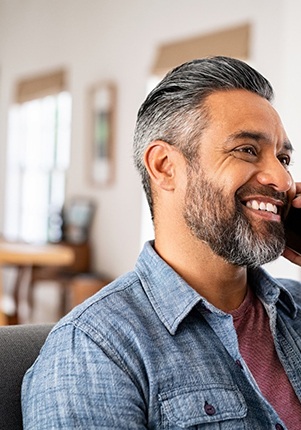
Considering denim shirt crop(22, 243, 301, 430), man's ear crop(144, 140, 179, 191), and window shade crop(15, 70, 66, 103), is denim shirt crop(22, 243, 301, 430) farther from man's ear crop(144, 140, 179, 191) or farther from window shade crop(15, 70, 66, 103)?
window shade crop(15, 70, 66, 103)

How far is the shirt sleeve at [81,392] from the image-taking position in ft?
4.16

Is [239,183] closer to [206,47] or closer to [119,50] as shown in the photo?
[206,47]

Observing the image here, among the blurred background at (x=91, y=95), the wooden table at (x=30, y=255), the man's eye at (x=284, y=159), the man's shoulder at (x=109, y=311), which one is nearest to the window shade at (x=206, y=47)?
the blurred background at (x=91, y=95)

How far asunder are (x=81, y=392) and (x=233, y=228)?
445 millimetres

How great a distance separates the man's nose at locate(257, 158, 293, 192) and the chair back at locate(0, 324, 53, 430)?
53 cm

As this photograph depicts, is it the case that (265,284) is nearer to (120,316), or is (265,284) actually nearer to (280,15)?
(120,316)

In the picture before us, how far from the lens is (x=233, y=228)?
1.51 meters

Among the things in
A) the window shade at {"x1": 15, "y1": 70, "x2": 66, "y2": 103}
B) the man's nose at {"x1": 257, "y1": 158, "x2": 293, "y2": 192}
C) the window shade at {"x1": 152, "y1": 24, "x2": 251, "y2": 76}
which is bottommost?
the man's nose at {"x1": 257, "y1": 158, "x2": 293, "y2": 192}

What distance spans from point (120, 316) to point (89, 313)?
6 centimetres

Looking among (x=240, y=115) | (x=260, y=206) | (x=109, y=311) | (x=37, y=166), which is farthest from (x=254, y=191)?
(x=37, y=166)

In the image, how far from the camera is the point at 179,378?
4.49 feet

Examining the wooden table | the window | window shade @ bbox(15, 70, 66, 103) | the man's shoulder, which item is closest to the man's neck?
the man's shoulder

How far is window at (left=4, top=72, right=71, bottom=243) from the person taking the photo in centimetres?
761

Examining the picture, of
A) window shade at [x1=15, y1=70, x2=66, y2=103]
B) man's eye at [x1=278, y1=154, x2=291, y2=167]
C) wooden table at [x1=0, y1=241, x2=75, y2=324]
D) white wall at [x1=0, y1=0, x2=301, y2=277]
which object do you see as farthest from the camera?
window shade at [x1=15, y1=70, x2=66, y2=103]
